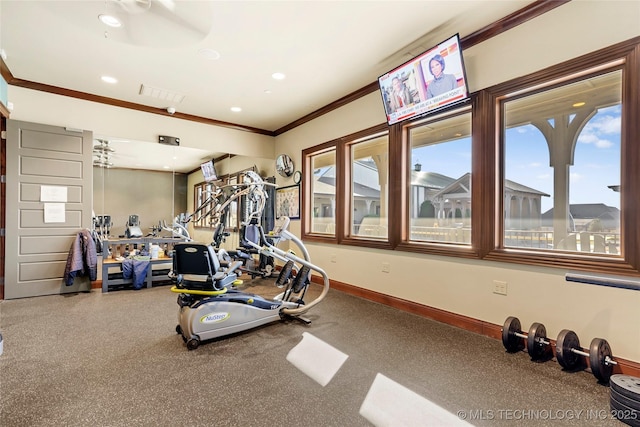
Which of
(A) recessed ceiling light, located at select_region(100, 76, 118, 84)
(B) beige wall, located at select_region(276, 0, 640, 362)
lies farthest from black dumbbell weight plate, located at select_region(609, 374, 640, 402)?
(A) recessed ceiling light, located at select_region(100, 76, 118, 84)

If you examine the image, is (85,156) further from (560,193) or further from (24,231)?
(560,193)

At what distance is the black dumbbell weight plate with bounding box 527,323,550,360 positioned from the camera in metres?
2.30

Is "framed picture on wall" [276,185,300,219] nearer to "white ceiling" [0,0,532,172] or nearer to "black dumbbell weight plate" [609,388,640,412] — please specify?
"white ceiling" [0,0,532,172]

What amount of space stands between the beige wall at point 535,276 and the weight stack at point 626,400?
1.70ft

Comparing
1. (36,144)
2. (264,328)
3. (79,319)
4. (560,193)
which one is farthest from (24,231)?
(560,193)

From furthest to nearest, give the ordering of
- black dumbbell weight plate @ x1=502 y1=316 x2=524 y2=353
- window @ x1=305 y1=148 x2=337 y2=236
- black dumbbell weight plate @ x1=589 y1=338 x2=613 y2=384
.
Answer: window @ x1=305 y1=148 x2=337 y2=236 → black dumbbell weight plate @ x1=502 y1=316 x2=524 y2=353 → black dumbbell weight plate @ x1=589 y1=338 x2=613 y2=384

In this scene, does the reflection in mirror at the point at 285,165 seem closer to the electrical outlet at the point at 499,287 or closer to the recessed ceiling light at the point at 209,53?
the recessed ceiling light at the point at 209,53

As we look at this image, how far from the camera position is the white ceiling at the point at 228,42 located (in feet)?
8.23

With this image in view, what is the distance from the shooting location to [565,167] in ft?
8.50

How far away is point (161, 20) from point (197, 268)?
6.44 ft

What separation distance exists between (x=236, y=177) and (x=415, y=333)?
4508mm

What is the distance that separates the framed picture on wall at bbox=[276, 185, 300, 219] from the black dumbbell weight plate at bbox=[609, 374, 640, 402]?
4.65m

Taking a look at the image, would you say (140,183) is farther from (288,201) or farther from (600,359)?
(600,359)

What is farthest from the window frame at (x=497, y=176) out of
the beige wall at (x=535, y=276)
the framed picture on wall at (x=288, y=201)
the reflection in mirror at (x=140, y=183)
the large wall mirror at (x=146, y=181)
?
the reflection in mirror at (x=140, y=183)
